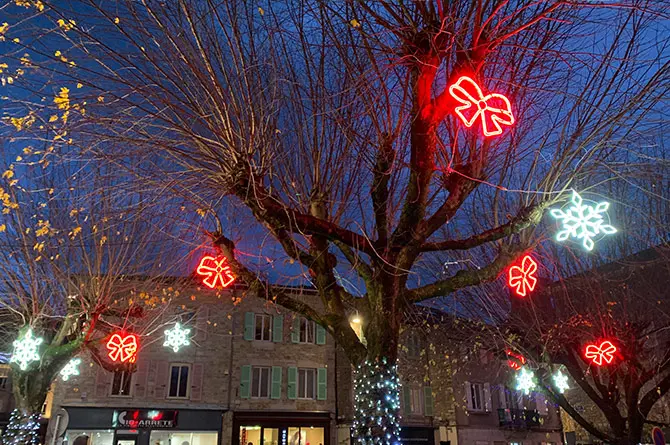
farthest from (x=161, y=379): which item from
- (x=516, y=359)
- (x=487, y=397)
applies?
(x=487, y=397)

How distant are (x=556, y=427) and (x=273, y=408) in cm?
1815

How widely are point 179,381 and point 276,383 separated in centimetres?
453

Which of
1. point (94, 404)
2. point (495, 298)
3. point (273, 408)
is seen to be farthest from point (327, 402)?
point (495, 298)

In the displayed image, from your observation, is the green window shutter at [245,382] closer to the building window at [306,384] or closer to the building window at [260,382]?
the building window at [260,382]

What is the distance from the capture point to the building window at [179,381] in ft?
75.4

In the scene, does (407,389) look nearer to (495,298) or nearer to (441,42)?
(495,298)

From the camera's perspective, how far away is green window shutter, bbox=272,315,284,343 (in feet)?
82.4

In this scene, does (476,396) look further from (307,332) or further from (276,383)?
(276,383)

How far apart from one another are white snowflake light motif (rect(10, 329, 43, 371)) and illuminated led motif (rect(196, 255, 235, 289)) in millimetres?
6624

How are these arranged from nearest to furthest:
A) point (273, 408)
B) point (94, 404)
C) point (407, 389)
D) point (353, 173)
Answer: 1. point (353, 173)
2. point (94, 404)
3. point (273, 408)
4. point (407, 389)

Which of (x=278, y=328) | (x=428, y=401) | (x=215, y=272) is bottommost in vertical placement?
(x=428, y=401)

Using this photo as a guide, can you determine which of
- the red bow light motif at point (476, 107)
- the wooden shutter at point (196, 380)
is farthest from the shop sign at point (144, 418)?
the red bow light motif at point (476, 107)

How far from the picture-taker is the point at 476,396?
27719 mm

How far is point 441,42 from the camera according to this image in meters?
5.74
